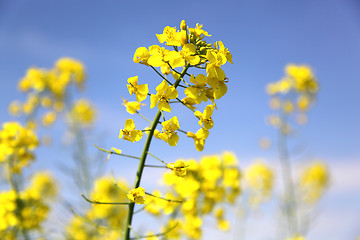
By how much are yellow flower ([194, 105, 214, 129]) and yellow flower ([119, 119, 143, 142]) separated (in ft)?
1.02

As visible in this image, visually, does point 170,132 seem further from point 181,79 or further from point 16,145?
point 16,145

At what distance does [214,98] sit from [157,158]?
1.36 ft

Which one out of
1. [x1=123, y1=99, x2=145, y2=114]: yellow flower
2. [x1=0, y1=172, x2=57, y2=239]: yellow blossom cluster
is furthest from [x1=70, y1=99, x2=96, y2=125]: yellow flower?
[x1=123, y1=99, x2=145, y2=114]: yellow flower

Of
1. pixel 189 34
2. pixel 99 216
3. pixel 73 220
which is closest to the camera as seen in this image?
pixel 189 34

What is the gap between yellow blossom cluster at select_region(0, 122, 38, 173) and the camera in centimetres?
319

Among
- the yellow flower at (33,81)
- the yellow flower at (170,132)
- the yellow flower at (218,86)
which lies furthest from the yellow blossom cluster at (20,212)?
the yellow flower at (218,86)

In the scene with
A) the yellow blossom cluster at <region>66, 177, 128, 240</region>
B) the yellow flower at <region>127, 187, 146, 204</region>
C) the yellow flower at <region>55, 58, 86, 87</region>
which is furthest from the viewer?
the yellow flower at <region>55, 58, 86, 87</region>

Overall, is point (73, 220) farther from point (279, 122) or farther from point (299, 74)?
point (299, 74)

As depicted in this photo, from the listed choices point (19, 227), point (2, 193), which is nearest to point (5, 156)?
point (2, 193)

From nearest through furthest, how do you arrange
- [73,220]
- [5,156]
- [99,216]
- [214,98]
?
1. [214,98]
2. [5,156]
3. [99,216]
4. [73,220]

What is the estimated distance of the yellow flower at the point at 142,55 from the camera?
142 centimetres

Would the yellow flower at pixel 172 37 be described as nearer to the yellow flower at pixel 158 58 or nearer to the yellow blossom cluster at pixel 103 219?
the yellow flower at pixel 158 58

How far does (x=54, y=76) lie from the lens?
5930 millimetres

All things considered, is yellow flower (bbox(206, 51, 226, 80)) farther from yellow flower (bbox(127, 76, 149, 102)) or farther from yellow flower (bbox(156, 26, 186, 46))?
yellow flower (bbox(127, 76, 149, 102))
